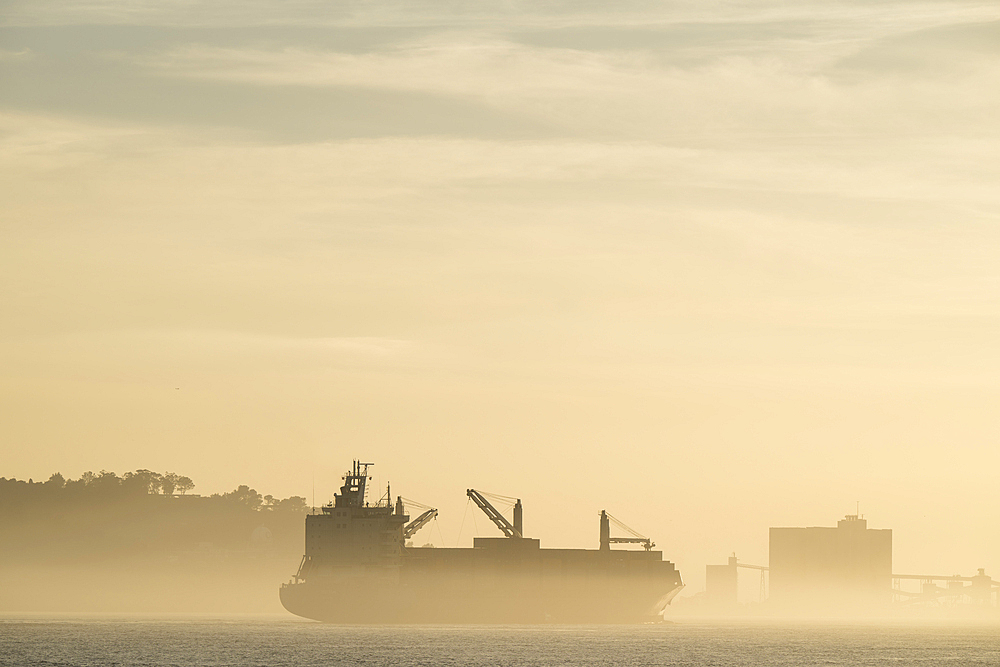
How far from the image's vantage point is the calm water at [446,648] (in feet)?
393

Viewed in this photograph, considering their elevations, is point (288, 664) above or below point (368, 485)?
below

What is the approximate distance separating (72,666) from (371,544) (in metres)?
81.8

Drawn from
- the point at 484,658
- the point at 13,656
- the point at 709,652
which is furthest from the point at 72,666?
the point at 709,652

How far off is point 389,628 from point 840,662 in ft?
224

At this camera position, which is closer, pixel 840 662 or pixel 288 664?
pixel 288 664

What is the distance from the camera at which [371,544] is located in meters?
190

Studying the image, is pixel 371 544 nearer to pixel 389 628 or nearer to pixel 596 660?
A: pixel 389 628

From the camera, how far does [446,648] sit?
13475 cm

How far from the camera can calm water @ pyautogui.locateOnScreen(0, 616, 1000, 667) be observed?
393 feet

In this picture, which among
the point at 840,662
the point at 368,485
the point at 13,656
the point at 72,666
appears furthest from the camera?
the point at 368,485

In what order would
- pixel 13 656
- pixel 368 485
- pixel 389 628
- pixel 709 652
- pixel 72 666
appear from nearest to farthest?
pixel 72 666, pixel 13 656, pixel 709 652, pixel 389 628, pixel 368 485

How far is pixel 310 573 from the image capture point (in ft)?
631

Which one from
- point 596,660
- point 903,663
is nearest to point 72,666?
point 596,660

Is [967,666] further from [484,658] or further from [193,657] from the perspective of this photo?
[193,657]
